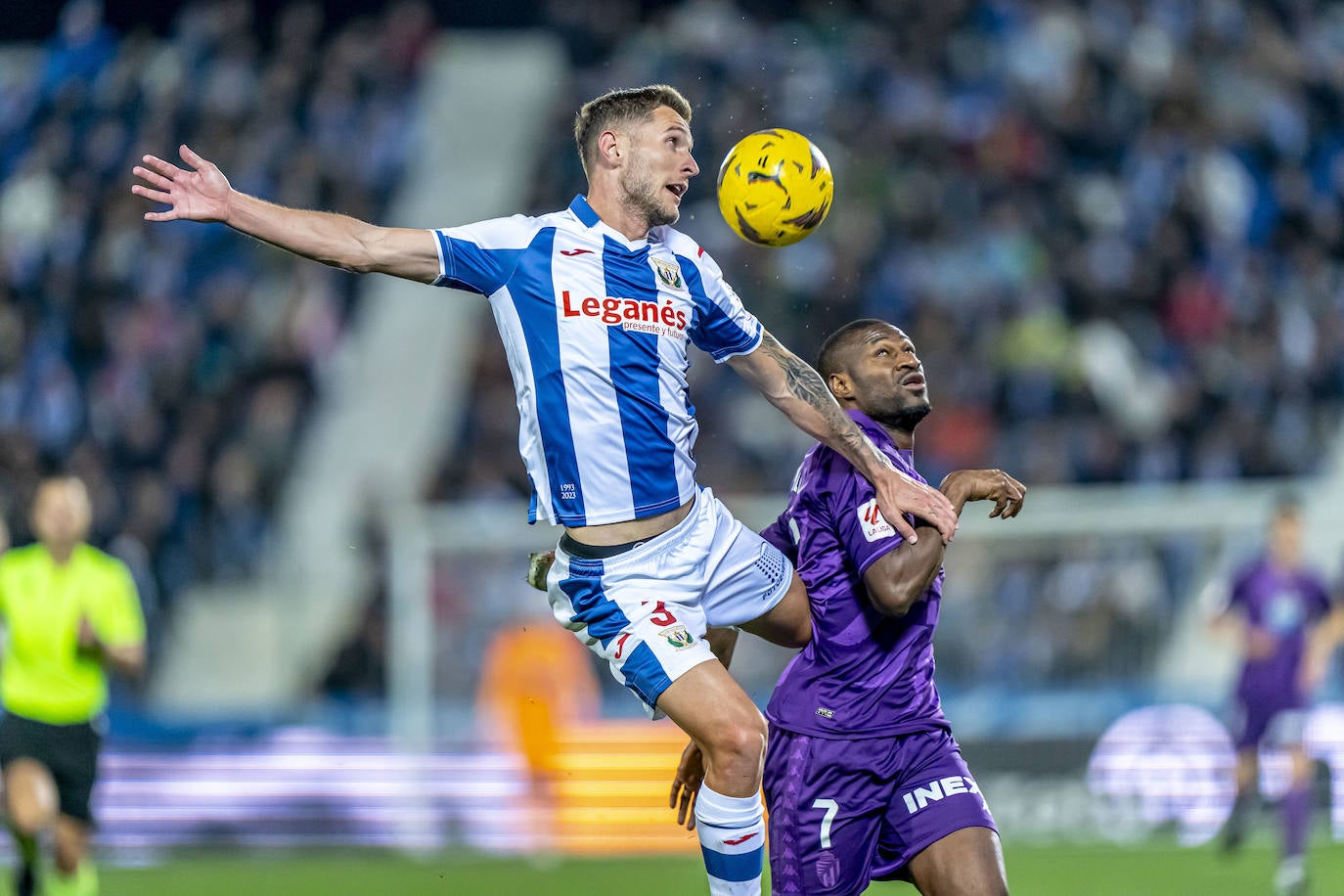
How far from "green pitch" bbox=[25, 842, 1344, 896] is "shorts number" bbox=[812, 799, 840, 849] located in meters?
5.31

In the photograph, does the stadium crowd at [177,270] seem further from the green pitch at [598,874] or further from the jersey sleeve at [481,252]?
the jersey sleeve at [481,252]

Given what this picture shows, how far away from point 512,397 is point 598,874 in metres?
5.77

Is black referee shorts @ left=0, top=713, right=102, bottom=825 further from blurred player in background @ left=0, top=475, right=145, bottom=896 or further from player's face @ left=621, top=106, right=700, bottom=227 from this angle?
player's face @ left=621, top=106, right=700, bottom=227

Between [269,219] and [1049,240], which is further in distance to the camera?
[1049,240]

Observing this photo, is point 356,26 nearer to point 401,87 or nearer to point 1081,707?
point 401,87

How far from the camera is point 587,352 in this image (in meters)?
5.82

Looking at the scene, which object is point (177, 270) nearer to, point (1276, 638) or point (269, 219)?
point (1276, 638)

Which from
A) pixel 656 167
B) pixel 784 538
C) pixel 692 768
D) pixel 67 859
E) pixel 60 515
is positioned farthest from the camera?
pixel 60 515

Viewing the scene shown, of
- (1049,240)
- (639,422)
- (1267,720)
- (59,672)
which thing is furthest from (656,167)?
(1049,240)

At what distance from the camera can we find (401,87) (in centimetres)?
2069

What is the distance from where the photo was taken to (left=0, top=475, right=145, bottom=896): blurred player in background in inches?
368

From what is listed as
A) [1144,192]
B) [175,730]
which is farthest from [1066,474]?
[175,730]

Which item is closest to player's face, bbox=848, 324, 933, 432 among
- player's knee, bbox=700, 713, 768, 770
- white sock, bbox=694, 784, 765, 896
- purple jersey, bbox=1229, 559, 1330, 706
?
player's knee, bbox=700, 713, 768, 770

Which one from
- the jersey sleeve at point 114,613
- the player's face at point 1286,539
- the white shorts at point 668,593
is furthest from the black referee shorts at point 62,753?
the player's face at point 1286,539
